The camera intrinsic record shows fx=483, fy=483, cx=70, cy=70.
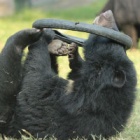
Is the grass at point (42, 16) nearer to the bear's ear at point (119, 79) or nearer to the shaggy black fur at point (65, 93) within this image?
the shaggy black fur at point (65, 93)

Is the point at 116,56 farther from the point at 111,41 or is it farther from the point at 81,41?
the point at 81,41

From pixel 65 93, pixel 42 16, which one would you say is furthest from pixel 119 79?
pixel 42 16

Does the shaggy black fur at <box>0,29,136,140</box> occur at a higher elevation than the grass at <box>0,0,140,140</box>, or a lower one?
higher

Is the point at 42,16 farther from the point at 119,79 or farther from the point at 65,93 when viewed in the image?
the point at 119,79

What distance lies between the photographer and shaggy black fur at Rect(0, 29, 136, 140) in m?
4.30

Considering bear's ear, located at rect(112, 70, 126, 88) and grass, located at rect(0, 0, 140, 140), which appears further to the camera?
grass, located at rect(0, 0, 140, 140)

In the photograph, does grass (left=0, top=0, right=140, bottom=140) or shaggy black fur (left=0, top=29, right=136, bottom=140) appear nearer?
shaggy black fur (left=0, top=29, right=136, bottom=140)

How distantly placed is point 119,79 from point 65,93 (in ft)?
1.69

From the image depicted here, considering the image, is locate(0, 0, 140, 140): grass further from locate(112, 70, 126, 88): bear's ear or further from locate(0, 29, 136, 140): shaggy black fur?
locate(112, 70, 126, 88): bear's ear

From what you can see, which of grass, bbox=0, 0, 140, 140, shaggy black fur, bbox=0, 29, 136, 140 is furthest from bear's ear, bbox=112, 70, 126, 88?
grass, bbox=0, 0, 140, 140

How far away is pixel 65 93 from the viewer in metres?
4.41

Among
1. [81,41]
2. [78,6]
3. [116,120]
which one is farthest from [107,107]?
[78,6]

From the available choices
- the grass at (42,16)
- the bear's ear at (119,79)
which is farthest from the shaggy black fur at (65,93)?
the grass at (42,16)

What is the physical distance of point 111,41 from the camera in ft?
14.7
